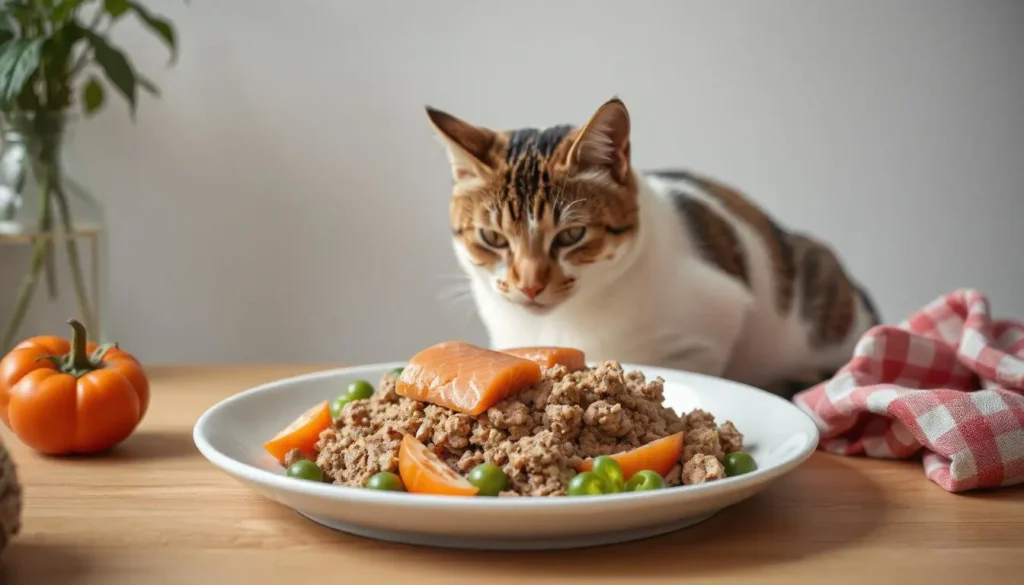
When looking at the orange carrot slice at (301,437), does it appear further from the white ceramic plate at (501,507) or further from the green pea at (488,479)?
the green pea at (488,479)

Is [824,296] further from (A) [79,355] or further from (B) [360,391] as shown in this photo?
(A) [79,355]

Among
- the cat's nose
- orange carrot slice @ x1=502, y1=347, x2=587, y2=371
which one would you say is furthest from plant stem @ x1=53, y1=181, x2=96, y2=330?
orange carrot slice @ x1=502, y1=347, x2=587, y2=371

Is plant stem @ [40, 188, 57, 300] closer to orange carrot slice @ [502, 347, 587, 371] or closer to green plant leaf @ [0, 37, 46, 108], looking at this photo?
green plant leaf @ [0, 37, 46, 108]

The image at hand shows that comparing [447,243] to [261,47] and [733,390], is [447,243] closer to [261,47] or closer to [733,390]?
[261,47]

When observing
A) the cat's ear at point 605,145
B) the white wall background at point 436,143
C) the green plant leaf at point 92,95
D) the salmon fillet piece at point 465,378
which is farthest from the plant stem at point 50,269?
the salmon fillet piece at point 465,378

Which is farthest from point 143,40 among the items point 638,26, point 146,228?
point 638,26
